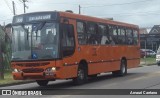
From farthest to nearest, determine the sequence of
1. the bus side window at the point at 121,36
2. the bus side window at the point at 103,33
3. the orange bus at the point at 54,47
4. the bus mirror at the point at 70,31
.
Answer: the bus side window at the point at 121,36 → the bus side window at the point at 103,33 → the bus mirror at the point at 70,31 → the orange bus at the point at 54,47

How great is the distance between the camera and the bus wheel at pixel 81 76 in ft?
64.5

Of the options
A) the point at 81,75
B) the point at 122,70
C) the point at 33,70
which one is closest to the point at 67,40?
the point at 33,70

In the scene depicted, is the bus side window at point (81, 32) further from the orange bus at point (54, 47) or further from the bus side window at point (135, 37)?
the bus side window at point (135, 37)

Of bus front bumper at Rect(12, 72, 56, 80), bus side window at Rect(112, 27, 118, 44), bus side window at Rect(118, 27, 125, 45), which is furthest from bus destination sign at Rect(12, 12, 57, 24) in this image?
bus side window at Rect(118, 27, 125, 45)

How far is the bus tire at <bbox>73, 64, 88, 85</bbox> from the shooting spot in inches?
774

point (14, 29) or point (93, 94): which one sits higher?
Result: point (14, 29)

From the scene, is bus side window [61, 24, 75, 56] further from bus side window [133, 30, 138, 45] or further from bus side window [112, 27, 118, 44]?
bus side window [133, 30, 138, 45]

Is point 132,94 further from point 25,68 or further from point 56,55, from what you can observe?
point 25,68

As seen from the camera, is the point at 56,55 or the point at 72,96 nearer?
the point at 72,96

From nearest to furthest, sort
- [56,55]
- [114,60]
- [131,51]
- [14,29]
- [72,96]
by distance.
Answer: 1. [72,96]
2. [56,55]
3. [14,29]
4. [114,60]
5. [131,51]

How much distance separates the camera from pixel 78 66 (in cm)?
1964

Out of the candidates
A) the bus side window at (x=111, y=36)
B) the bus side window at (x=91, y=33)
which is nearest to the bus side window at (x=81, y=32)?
the bus side window at (x=91, y=33)

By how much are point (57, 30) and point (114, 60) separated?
22.7ft

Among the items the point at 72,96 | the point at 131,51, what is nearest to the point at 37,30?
the point at 72,96
